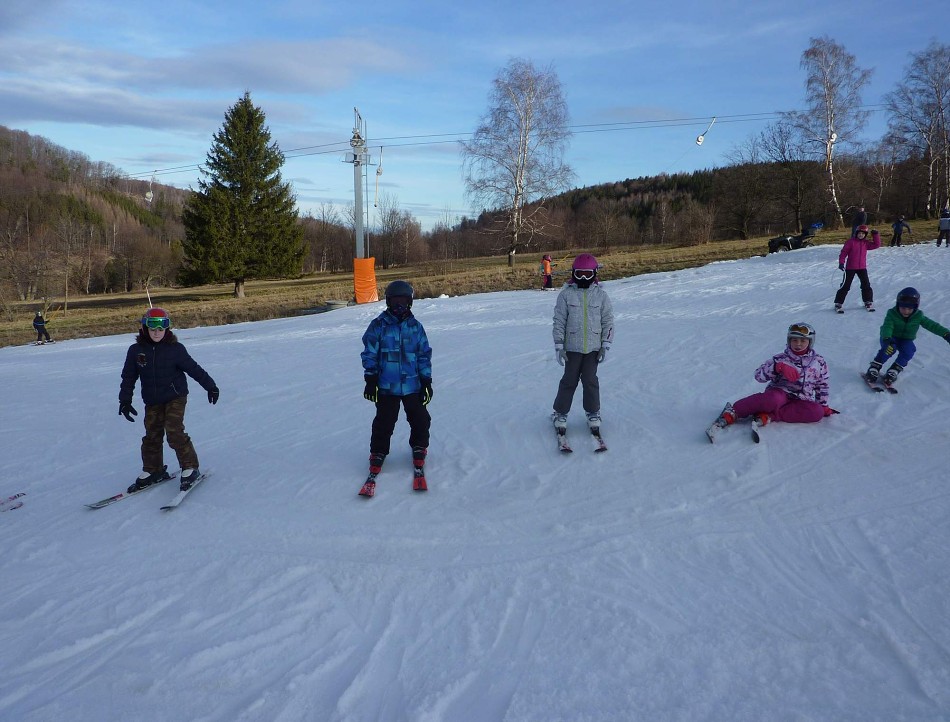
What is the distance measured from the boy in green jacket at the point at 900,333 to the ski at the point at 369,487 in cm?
613

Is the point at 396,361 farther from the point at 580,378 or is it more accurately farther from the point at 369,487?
the point at 580,378

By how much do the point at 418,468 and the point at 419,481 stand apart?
0.16m

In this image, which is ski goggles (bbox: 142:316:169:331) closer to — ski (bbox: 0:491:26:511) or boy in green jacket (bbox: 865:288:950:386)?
ski (bbox: 0:491:26:511)

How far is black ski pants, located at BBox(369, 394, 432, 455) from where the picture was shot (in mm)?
5176

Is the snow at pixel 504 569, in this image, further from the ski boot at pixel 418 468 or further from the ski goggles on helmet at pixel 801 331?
the ski goggles on helmet at pixel 801 331

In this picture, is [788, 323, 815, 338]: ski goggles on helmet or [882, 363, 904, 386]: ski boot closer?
[788, 323, 815, 338]: ski goggles on helmet

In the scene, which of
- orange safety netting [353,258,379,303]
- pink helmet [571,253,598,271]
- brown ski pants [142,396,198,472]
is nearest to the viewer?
brown ski pants [142,396,198,472]

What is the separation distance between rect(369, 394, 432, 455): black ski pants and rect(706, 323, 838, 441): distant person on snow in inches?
113

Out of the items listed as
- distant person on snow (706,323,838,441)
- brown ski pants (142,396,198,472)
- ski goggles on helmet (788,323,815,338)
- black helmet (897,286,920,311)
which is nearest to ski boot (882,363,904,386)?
black helmet (897,286,920,311)

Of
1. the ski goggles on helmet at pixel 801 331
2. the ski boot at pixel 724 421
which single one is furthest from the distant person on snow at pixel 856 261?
the ski boot at pixel 724 421

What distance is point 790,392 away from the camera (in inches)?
232

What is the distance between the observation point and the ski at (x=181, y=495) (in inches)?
199

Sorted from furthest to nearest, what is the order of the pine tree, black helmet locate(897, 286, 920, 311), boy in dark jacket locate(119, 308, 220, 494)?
1. the pine tree
2. black helmet locate(897, 286, 920, 311)
3. boy in dark jacket locate(119, 308, 220, 494)

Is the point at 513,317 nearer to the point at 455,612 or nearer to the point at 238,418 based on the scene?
the point at 238,418
